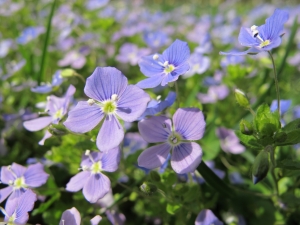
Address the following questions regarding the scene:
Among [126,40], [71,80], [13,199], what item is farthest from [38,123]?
[126,40]

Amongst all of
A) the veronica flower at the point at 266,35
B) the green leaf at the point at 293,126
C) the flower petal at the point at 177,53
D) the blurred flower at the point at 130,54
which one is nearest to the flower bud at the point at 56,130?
the flower petal at the point at 177,53

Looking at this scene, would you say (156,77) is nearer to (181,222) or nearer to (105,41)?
(181,222)

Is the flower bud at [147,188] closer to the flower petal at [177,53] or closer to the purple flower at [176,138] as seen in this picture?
the purple flower at [176,138]

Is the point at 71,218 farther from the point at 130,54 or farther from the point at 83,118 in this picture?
the point at 130,54

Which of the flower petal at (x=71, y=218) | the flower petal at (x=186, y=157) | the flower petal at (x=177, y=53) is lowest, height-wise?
the flower petal at (x=71, y=218)

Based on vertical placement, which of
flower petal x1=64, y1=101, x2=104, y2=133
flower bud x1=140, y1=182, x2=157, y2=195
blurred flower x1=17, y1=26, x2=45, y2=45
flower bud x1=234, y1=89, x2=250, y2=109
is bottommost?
blurred flower x1=17, y1=26, x2=45, y2=45

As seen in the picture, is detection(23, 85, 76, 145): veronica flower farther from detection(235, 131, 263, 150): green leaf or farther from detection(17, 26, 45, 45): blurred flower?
detection(17, 26, 45, 45): blurred flower

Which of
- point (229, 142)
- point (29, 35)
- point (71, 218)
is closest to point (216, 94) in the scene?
point (229, 142)

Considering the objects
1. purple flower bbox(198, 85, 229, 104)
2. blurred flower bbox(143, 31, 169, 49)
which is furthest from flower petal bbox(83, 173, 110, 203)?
blurred flower bbox(143, 31, 169, 49)
